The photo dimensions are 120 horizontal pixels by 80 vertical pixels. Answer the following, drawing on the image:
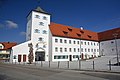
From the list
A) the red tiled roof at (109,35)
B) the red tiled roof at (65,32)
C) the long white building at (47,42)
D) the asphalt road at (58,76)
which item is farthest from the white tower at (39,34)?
the asphalt road at (58,76)

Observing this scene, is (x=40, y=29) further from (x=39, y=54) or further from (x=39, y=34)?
(x=39, y=54)

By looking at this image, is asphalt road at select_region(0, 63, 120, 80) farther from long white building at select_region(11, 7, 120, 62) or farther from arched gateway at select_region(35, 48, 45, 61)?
arched gateway at select_region(35, 48, 45, 61)

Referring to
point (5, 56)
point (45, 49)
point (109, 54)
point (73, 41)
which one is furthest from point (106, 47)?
point (5, 56)

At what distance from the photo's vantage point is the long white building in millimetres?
43250

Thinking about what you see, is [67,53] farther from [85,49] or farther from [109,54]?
[109,54]

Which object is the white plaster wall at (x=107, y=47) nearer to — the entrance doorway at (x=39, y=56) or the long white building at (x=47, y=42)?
the long white building at (x=47, y=42)

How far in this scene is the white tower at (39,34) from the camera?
4475 cm

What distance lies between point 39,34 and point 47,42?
4.12m

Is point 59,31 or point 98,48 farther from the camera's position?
point 98,48

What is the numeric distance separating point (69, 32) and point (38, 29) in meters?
13.2

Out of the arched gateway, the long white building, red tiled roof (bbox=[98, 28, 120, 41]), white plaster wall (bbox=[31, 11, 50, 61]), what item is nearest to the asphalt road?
the long white building

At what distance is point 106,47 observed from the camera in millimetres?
58125

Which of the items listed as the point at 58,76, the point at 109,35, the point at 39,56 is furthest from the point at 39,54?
the point at 58,76

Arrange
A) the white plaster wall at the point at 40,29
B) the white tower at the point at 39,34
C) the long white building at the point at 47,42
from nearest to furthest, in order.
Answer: the long white building at the point at 47,42 < the white plaster wall at the point at 40,29 < the white tower at the point at 39,34
